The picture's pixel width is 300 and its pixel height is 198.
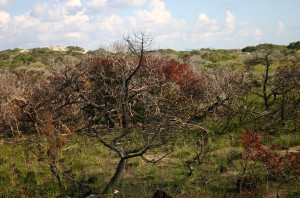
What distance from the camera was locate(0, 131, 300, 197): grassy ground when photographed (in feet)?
20.0

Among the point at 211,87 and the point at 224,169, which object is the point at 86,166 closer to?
the point at 224,169

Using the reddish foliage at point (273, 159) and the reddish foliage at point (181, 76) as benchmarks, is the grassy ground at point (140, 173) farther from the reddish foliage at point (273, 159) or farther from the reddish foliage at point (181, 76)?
the reddish foliage at point (181, 76)

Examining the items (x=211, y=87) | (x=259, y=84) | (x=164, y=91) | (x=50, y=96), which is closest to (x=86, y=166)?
(x=50, y=96)

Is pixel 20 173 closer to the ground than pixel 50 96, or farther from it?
closer to the ground

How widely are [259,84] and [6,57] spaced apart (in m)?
35.5

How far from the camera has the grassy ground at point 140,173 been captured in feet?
20.0

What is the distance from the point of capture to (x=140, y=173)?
22.8ft

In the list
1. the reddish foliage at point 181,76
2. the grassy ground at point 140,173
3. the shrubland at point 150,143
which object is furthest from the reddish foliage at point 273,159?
the reddish foliage at point 181,76

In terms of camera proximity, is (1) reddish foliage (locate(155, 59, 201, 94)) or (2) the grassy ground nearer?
(2) the grassy ground

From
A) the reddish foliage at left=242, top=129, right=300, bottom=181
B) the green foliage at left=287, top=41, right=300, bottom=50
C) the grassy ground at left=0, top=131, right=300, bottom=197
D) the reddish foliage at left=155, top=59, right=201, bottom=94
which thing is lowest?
the grassy ground at left=0, top=131, right=300, bottom=197

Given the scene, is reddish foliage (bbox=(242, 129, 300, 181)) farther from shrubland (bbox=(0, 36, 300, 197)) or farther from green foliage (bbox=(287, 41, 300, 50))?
green foliage (bbox=(287, 41, 300, 50))

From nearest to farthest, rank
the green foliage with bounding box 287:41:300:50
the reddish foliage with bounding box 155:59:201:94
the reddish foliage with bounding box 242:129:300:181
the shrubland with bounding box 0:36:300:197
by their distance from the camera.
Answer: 1. the reddish foliage with bounding box 242:129:300:181
2. the shrubland with bounding box 0:36:300:197
3. the reddish foliage with bounding box 155:59:201:94
4. the green foliage with bounding box 287:41:300:50

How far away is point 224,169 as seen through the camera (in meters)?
6.86

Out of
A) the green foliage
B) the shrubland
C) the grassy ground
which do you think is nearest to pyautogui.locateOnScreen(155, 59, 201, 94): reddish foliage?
the shrubland
